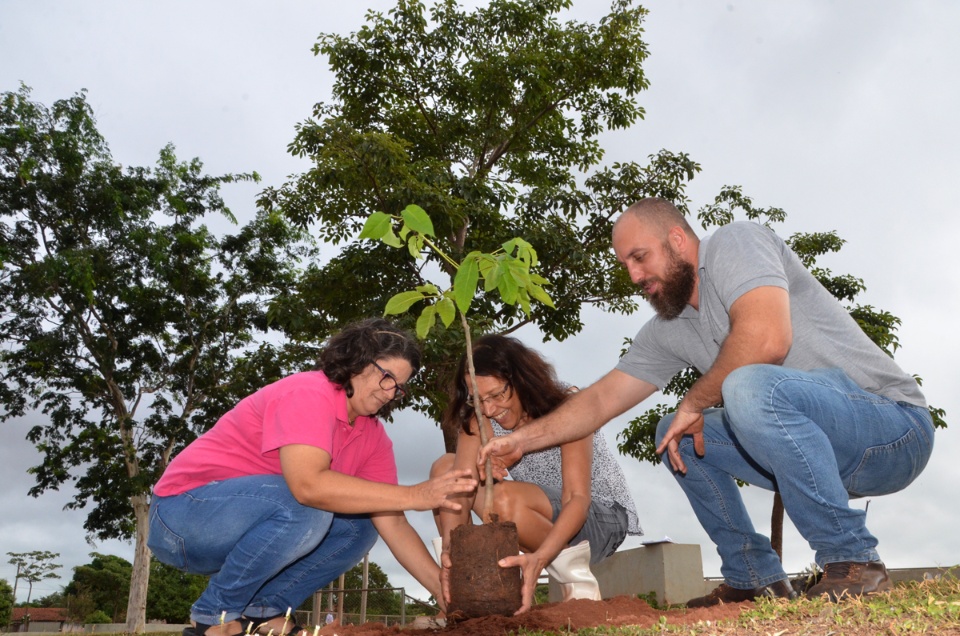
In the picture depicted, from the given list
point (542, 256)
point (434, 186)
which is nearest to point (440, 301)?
point (434, 186)

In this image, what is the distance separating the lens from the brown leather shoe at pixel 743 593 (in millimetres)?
2985

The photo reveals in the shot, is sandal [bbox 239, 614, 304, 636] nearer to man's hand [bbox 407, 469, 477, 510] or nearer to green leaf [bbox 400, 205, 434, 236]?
man's hand [bbox 407, 469, 477, 510]

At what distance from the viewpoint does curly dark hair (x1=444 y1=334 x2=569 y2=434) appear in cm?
371

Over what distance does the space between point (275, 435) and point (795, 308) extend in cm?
203

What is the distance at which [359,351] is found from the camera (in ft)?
9.78

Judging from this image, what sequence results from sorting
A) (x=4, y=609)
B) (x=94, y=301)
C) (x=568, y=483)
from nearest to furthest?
1. (x=568, y=483)
2. (x=94, y=301)
3. (x=4, y=609)

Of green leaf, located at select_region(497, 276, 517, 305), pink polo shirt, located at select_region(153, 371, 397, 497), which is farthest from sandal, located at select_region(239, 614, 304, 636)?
green leaf, located at select_region(497, 276, 517, 305)

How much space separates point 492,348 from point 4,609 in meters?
29.4

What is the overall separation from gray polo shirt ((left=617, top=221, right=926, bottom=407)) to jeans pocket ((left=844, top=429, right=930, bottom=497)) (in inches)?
6.7

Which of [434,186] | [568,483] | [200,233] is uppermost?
[200,233]

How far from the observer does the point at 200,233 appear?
15523 mm

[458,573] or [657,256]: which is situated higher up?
[657,256]

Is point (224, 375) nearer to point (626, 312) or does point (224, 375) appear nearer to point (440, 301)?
point (626, 312)

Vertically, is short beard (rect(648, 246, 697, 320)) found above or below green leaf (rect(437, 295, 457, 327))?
above
